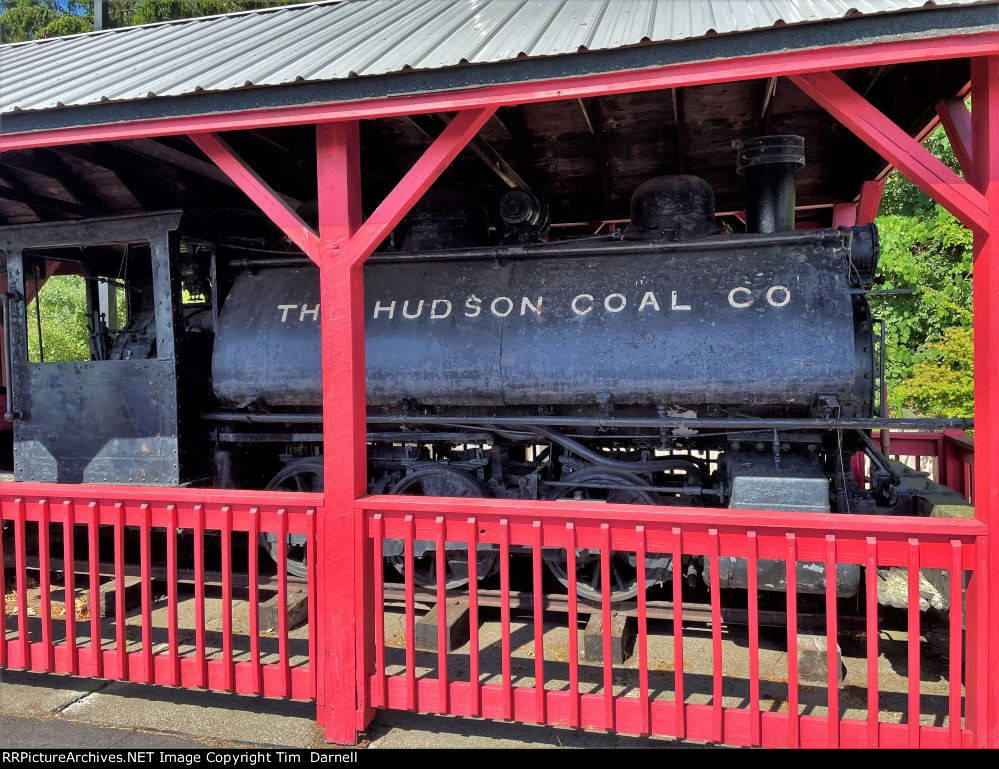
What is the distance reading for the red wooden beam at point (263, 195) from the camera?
3.23 metres

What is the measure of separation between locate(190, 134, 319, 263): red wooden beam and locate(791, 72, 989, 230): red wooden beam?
2137mm

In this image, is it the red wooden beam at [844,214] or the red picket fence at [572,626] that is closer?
the red picket fence at [572,626]

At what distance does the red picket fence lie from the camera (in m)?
2.74

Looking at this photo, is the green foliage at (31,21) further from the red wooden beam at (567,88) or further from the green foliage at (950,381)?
the green foliage at (950,381)

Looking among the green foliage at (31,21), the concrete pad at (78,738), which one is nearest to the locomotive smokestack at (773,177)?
the concrete pad at (78,738)

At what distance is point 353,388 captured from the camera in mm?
3260

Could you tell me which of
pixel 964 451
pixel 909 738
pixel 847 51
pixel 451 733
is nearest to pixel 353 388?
pixel 451 733

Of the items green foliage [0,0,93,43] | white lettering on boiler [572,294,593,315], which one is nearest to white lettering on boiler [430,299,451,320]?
white lettering on boiler [572,294,593,315]

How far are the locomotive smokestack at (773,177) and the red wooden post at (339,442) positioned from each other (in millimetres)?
2554

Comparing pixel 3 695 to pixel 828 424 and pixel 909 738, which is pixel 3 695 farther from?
pixel 828 424

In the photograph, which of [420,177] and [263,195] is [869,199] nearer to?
[420,177]

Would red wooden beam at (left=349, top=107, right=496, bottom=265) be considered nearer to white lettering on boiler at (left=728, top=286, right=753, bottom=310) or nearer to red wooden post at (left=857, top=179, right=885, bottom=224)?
white lettering on boiler at (left=728, top=286, right=753, bottom=310)

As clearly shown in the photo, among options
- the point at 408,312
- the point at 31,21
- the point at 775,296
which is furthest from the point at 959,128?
the point at 31,21

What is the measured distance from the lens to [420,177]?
3076mm
